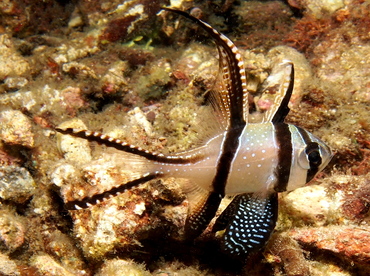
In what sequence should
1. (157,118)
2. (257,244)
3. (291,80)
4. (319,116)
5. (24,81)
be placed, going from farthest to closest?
(24,81) < (157,118) < (319,116) < (291,80) < (257,244)

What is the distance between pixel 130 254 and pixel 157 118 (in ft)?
6.43

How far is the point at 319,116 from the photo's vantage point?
3760 mm

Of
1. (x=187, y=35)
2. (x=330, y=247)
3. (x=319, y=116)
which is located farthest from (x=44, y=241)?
(x=187, y=35)

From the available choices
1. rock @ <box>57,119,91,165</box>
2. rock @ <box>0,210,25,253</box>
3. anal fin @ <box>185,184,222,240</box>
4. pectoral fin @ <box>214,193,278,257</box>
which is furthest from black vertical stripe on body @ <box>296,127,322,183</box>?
rock @ <box>0,210,25,253</box>

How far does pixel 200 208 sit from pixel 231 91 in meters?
1.05

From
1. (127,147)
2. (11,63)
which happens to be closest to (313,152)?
(127,147)

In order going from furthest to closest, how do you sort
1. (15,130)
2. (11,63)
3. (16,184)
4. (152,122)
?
(11,63), (152,122), (15,130), (16,184)

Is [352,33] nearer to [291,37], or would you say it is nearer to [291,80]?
[291,37]

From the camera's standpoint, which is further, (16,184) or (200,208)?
(16,184)

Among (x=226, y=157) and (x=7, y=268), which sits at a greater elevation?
(x=226, y=157)

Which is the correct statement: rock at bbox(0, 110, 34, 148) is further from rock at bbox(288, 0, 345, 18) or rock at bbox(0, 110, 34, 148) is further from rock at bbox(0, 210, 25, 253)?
rock at bbox(288, 0, 345, 18)

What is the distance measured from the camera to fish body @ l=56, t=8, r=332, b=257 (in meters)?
2.31

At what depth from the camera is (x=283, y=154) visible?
2.32m

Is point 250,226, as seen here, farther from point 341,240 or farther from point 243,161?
point 341,240
